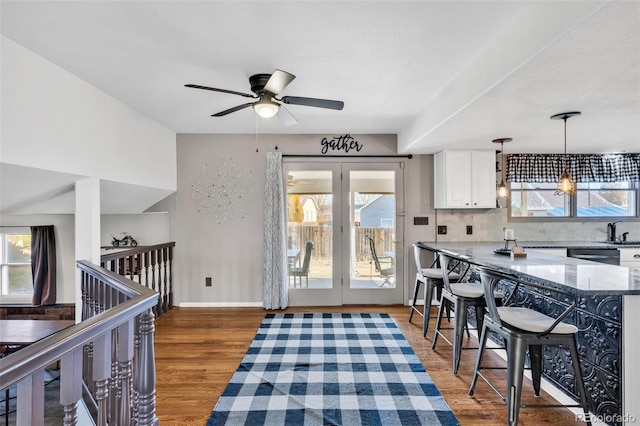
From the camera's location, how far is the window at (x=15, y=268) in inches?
198

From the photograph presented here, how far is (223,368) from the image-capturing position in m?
2.80

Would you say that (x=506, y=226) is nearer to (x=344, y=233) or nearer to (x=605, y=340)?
(x=344, y=233)

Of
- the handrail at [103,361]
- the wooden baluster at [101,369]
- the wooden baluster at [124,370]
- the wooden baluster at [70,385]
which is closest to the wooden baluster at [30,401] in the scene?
the handrail at [103,361]

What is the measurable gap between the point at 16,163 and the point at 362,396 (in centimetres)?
284

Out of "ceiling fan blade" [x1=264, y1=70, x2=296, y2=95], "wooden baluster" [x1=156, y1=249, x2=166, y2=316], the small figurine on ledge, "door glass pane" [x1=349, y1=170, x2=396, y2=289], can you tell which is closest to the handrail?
"ceiling fan blade" [x1=264, y1=70, x2=296, y2=95]

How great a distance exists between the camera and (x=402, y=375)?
8.68 ft

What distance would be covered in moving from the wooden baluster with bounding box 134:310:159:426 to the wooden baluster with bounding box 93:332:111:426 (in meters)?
0.21

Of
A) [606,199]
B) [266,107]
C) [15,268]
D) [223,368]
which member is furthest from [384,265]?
[15,268]

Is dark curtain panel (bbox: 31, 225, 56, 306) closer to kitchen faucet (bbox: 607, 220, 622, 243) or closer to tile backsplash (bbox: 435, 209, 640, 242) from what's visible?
tile backsplash (bbox: 435, 209, 640, 242)

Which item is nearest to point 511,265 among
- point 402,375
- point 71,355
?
point 402,375

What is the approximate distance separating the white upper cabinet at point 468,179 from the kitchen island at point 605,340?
2.11 m

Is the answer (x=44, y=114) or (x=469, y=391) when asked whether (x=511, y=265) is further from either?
(x=44, y=114)

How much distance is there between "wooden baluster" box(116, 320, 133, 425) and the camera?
1.37 meters

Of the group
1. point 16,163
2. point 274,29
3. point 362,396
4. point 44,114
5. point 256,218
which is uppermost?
point 274,29
